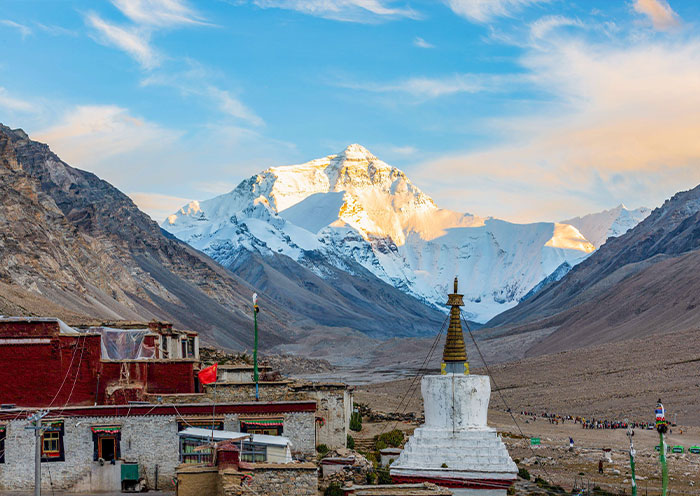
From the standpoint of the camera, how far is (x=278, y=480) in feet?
51.3

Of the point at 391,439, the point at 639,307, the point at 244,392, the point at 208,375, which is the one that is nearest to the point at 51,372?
the point at 208,375

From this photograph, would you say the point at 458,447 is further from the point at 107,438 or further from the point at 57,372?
the point at 57,372

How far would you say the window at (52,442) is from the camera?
22922mm

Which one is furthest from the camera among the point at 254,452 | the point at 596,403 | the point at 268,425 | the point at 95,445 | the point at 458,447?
the point at 596,403

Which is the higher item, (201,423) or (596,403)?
(201,423)

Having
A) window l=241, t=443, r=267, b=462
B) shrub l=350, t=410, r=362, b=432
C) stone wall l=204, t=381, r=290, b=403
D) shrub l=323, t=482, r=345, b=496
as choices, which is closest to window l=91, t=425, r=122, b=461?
stone wall l=204, t=381, r=290, b=403

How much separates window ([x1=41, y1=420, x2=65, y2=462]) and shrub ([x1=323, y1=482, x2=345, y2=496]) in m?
6.34

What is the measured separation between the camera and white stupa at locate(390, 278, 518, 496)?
795 inches

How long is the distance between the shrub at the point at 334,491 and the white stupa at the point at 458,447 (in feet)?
5.52

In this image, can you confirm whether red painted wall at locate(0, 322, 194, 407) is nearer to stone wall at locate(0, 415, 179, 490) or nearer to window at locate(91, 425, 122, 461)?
stone wall at locate(0, 415, 179, 490)

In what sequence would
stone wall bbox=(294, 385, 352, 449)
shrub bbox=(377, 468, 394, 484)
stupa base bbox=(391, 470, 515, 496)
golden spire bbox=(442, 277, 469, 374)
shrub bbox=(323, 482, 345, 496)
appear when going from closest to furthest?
stupa base bbox=(391, 470, 515, 496) < golden spire bbox=(442, 277, 469, 374) < shrub bbox=(323, 482, 345, 496) < shrub bbox=(377, 468, 394, 484) < stone wall bbox=(294, 385, 352, 449)

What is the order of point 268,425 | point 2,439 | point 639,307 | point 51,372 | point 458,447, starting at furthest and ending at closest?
point 639,307 < point 51,372 < point 268,425 < point 2,439 < point 458,447

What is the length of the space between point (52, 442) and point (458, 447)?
9.71 metres

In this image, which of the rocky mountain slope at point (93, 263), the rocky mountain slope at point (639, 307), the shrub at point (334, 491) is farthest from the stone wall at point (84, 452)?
the rocky mountain slope at point (639, 307)
